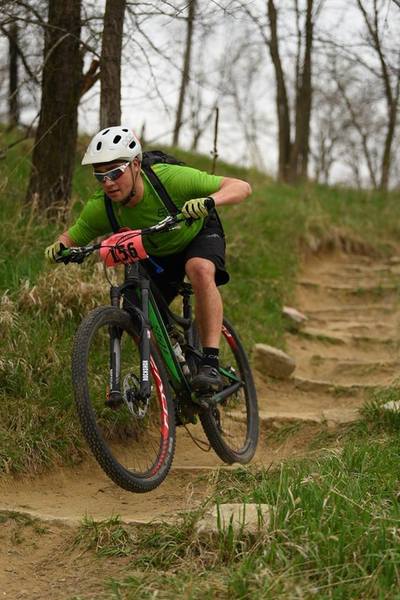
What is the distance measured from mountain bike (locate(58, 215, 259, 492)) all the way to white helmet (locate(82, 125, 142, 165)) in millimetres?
406

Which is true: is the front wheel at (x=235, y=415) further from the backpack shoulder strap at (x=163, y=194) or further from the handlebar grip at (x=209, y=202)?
the handlebar grip at (x=209, y=202)

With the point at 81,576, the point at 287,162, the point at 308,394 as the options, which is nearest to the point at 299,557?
the point at 81,576

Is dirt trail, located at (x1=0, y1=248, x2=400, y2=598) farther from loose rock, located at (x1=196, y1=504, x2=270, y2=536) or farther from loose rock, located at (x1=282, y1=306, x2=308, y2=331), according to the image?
loose rock, located at (x1=196, y1=504, x2=270, y2=536)

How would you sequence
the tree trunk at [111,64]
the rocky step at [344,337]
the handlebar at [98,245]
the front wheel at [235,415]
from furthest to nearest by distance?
the rocky step at [344,337]
the tree trunk at [111,64]
the front wheel at [235,415]
the handlebar at [98,245]

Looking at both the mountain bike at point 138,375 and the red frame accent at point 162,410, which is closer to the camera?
the mountain bike at point 138,375

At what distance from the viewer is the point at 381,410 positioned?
5398mm

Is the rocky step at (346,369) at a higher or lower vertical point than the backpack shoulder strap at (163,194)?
lower

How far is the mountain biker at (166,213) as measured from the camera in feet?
13.8

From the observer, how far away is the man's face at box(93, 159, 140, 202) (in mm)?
4188

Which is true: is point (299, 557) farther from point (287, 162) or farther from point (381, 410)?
point (287, 162)

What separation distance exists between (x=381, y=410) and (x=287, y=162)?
1024cm

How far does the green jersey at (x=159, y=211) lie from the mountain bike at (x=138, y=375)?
0.17 m

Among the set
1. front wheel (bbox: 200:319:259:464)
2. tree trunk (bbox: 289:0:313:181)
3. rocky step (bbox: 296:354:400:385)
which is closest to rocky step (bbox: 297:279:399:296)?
rocky step (bbox: 296:354:400:385)

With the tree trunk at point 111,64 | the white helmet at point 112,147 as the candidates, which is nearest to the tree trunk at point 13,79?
the tree trunk at point 111,64
